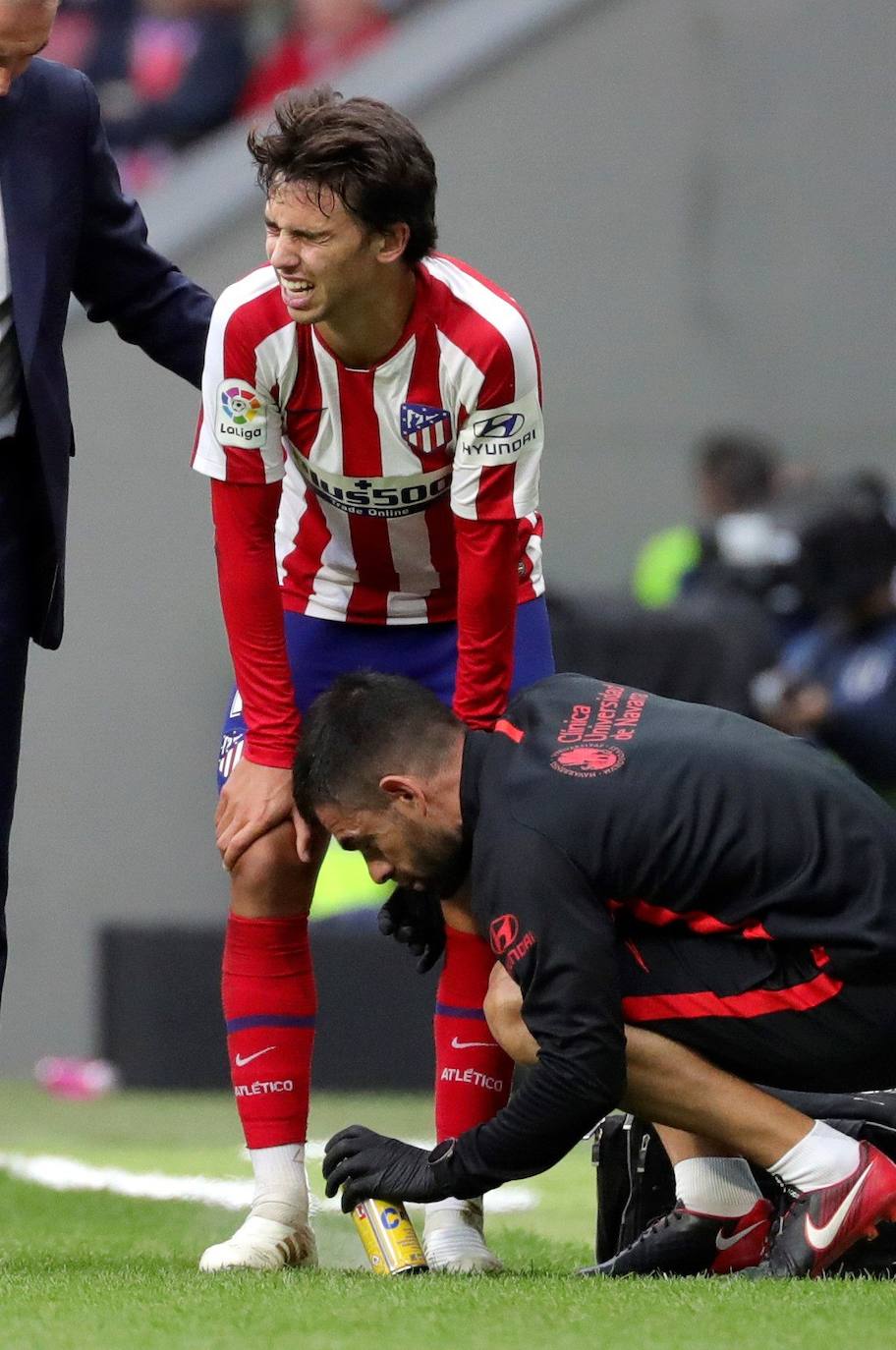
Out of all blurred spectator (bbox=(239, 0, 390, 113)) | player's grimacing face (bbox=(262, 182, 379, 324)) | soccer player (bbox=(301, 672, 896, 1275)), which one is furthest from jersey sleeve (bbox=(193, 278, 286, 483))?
blurred spectator (bbox=(239, 0, 390, 113))

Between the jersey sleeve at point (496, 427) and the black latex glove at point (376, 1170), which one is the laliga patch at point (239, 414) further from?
the black latex glove at point (376, 1170)

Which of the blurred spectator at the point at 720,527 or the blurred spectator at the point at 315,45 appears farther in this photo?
the blurred spectator at the point at 315,45

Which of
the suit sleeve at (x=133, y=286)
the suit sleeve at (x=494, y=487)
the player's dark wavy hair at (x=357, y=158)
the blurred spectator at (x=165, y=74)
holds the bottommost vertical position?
the suit sleeve at (x=494, y=487)

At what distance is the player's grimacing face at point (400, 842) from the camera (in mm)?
3494

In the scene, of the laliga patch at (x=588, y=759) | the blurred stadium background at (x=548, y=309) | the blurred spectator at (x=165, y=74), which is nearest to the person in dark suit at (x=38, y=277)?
the laliga patch at (x=588, y=759)

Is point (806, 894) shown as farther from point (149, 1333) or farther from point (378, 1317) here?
point (149, 1333)

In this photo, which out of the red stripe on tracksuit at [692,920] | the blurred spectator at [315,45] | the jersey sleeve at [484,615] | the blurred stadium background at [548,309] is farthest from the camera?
the blurred spectator at [315,45]

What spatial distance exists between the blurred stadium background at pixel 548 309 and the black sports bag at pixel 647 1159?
195 inches

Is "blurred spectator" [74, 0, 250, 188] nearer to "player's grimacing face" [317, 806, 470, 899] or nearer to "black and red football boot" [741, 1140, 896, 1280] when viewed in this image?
"player's grimacing face" [317, 806, 470, 899]

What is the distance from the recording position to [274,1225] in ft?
12.1

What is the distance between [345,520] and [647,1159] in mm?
1210

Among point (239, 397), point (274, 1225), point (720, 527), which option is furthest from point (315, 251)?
point (720, 527)

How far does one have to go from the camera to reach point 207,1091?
7598mm

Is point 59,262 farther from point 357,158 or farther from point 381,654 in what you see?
point 381,654
